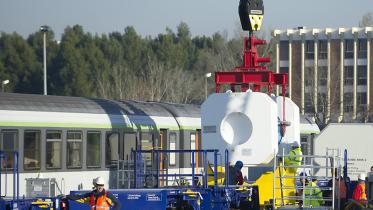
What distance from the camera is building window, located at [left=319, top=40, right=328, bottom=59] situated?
10250cm

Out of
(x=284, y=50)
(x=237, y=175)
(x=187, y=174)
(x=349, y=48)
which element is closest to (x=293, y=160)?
(x=237, y=175)

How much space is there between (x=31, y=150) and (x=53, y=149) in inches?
37.8

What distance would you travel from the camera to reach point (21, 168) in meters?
28.0

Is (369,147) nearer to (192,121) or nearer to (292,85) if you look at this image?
(192,121)

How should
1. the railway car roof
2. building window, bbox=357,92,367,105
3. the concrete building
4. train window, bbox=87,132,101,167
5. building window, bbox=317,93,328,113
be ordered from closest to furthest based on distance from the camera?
the railway car roof, train window, bbox=87,132,101,167, building window, bbox=317,93,328,113, the concrete building, building window, bbox=357,92,367,105

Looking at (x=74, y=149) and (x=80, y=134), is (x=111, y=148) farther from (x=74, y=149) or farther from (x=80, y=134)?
(x=74, y=149)

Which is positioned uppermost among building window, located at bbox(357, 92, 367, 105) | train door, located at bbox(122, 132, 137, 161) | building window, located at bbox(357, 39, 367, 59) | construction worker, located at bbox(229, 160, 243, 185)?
building window, located at bbox(357, 39, 367, 59)

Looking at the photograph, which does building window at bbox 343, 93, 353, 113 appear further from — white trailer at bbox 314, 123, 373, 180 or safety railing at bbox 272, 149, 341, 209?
safety railing at bbox 272, 149, 341, 209

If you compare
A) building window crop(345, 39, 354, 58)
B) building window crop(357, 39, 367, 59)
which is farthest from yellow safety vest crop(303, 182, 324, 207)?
building window crop(345, 39, 354, 58)

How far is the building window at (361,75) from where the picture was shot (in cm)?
10212

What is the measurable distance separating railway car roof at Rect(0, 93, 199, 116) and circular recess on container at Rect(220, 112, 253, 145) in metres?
5.44

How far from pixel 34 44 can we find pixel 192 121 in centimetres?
5006

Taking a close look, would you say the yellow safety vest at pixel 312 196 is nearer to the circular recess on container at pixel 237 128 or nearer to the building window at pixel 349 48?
the circular recess on container at pixel 237 128

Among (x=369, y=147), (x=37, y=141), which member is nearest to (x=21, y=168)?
(x=37, y=141)
